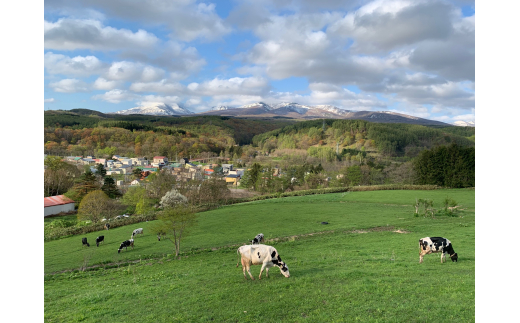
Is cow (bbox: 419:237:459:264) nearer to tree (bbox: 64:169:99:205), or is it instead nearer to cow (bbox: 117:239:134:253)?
cow (bbox: 117:239:134:253)

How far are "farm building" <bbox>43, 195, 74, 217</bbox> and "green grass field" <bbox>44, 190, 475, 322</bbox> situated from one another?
24958 millimetres

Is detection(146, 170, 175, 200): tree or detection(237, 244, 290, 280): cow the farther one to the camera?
detection(146, 170, 175, 200): tree

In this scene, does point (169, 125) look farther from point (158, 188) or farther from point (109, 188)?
point (158, 188)

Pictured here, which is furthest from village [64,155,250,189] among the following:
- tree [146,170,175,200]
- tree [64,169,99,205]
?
tree [64,169,99,205]

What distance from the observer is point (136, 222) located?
28.7 meters

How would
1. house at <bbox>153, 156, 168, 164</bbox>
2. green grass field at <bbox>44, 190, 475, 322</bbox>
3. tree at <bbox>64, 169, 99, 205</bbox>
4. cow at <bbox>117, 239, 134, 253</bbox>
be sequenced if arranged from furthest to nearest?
house at <bbox>153, 156, 168, 164</bbox> < tree at <bbox>64, 169, 99, 205</bbox> < cow at <bbox>117, 239, 134, 253</bbox> < green grass field at <bbox>44, 190, 475, 322</bbox>

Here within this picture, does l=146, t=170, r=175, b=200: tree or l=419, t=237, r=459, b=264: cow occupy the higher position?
l=419, t=237, r=459, b=264: cow

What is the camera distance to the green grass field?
247 inches

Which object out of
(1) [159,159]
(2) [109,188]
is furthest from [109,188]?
(1) [159,159]

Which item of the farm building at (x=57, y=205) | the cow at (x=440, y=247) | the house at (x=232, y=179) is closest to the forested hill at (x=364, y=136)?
the house at (x=232, y=179)

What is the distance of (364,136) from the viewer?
400ft
